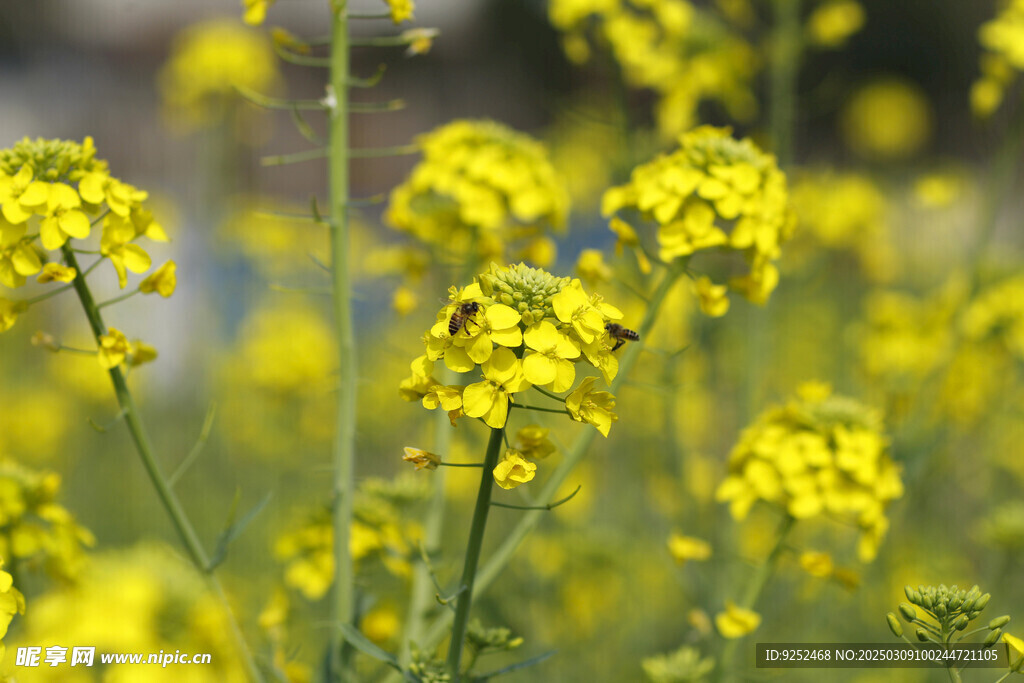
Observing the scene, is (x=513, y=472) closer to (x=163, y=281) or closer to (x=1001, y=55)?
(x=163, y=281)

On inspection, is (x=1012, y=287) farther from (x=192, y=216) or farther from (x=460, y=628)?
(x=192, y=216)

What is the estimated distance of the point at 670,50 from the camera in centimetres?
412

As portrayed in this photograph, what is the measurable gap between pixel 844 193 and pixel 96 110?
10234 mm

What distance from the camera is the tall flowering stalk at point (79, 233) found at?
6.20ft

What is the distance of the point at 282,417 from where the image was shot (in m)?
5.82

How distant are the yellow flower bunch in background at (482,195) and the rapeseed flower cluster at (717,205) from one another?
1.66ft

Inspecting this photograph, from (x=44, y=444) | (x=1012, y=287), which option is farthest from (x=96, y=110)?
(x=1012, y=287)

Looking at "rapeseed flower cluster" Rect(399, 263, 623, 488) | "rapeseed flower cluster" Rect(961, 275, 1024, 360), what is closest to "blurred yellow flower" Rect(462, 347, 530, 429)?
"rapeseed flower cluster" Rect(399, 263, 623, 488)

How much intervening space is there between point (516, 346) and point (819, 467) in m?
1.35

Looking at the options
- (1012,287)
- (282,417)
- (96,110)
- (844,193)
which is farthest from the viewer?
(96,110)

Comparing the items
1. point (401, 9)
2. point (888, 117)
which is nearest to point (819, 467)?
point (401, 9)

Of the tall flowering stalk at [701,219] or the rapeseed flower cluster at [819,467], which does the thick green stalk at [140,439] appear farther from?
the rapeseed flower cluster at [819,467]

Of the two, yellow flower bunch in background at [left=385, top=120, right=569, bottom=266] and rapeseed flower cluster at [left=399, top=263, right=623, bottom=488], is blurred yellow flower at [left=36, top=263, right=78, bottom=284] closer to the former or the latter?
rapeseed flower cluster at [left=399, top=263, right=623, bottom=488]

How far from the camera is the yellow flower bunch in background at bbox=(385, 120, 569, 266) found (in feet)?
9.44
